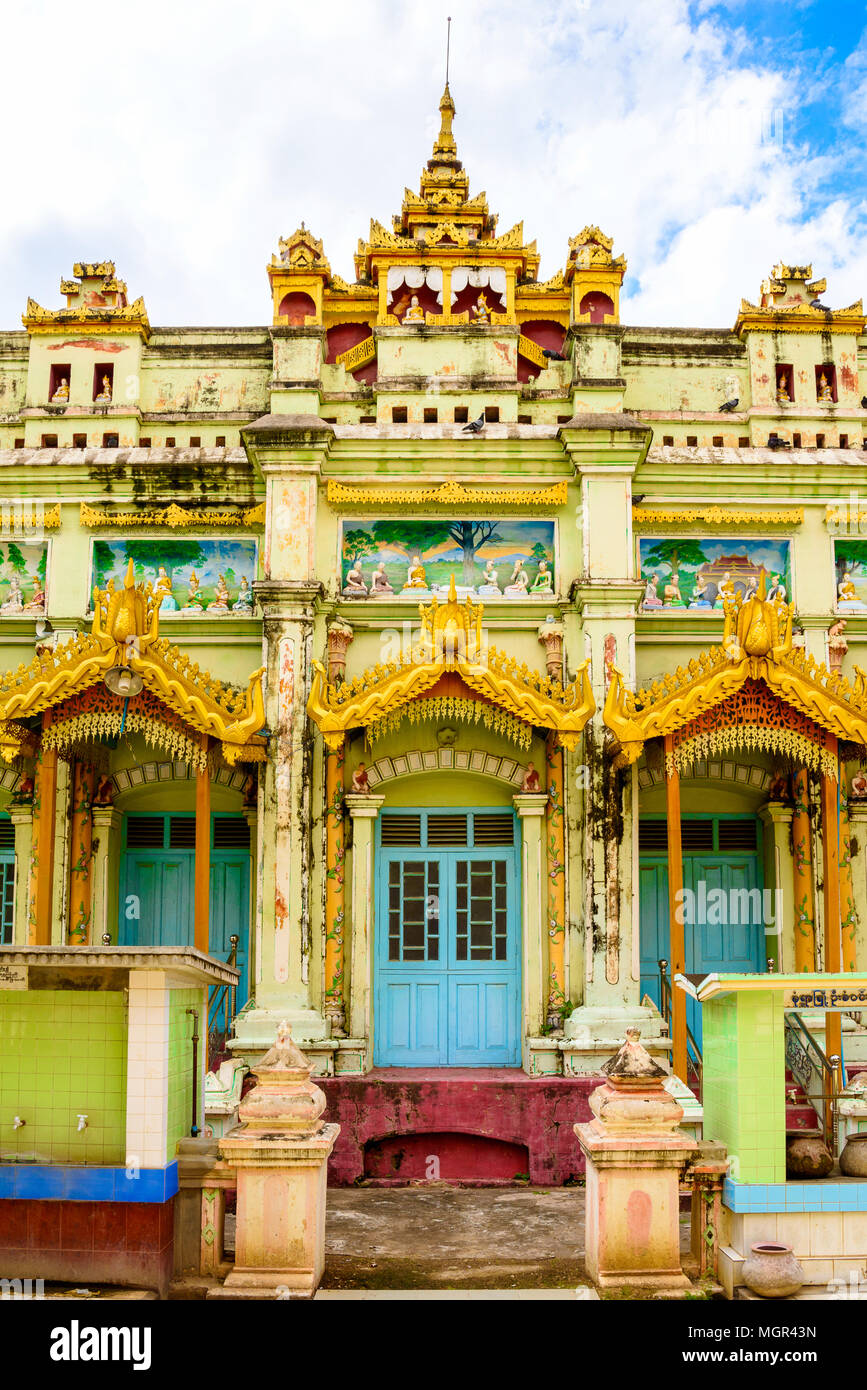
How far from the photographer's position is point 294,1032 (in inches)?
476

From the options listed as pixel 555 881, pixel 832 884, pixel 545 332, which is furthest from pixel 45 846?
pixel 545 332

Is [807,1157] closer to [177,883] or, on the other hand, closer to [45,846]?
[45,846]

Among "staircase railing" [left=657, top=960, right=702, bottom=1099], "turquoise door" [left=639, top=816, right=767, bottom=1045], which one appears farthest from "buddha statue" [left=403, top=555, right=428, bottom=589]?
"staircase railing" [left=657, top=960, right=702, bottom=1099]

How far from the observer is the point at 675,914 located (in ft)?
38.3

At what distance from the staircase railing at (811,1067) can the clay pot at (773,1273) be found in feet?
5.37

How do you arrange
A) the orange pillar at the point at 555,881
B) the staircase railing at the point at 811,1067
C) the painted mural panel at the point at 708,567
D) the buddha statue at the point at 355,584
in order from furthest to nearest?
the painted mural panel at the point at 708,567, the buddha statue at the point at 355,584, the orange pillar at the point at 555,881, the staircase railing at the point at 811,1067

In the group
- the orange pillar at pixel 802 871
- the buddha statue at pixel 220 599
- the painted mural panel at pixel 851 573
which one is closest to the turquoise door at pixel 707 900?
the orange pillar at pixel 802 871

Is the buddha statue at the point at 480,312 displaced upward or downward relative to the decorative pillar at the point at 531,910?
upward

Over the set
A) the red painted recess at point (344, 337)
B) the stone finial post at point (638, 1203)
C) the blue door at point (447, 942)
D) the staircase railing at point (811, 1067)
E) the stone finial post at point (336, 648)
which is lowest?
the stone finial post at point (638, 1203)

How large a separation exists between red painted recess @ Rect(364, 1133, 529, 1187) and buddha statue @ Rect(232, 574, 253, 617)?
525cm

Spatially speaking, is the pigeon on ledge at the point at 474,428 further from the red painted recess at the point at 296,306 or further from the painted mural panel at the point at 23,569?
the painted mural panel at the point at 23,569

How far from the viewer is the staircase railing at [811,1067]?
900 centimetres
